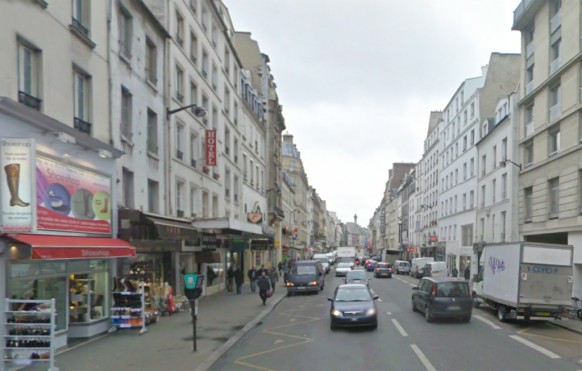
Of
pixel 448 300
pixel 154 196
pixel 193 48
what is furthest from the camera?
pixel 193 48

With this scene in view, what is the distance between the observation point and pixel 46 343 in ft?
32.5

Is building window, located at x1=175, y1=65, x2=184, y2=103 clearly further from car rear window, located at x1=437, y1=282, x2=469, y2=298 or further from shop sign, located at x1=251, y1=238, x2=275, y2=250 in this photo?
shop sign, located at x1=251, y1=238, x2=275, y2=250

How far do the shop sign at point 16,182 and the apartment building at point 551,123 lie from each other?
941 inches

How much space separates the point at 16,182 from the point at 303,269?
22942mm

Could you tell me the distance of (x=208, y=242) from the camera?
25172mm

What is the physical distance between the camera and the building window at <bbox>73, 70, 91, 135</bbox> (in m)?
13.8

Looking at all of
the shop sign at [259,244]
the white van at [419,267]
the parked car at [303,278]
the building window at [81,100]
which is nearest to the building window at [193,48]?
the building window at [81,100]

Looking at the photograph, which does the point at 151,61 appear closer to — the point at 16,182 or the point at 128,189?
the point at 128,189

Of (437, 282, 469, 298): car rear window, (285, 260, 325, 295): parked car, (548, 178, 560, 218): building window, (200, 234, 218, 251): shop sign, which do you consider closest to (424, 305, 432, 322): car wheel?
(437, 282, 469, 298): car rear window

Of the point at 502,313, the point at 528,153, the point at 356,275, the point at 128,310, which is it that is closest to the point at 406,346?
the point at 502,313

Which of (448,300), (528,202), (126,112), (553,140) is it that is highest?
(553,140)

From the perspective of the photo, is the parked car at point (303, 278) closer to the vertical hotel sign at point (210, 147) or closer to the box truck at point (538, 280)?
the vertical hotel sign at point (210, 147)

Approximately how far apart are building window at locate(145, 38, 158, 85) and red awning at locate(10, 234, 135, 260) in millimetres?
7961

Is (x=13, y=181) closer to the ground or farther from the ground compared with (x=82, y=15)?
closer to the ground
